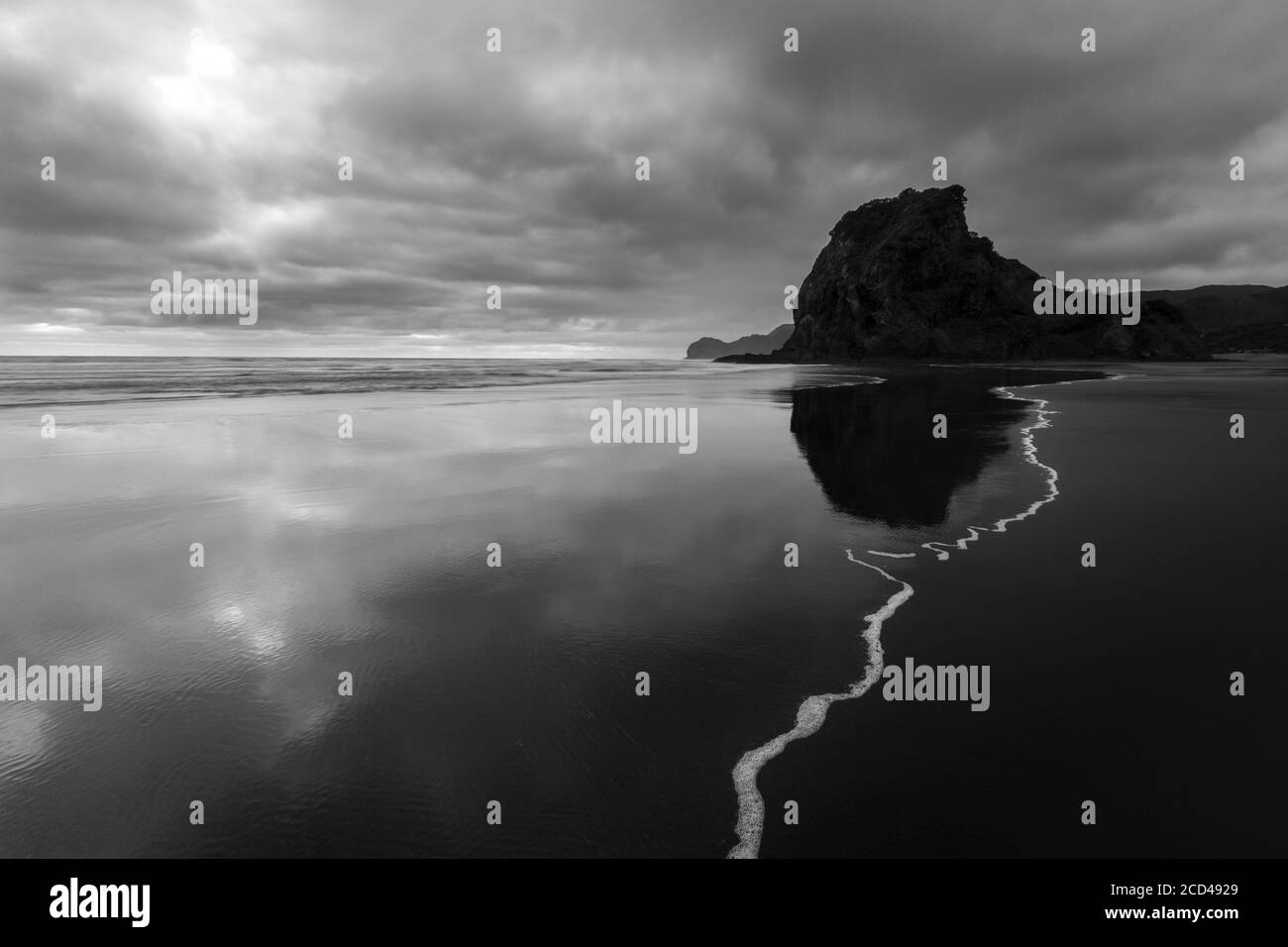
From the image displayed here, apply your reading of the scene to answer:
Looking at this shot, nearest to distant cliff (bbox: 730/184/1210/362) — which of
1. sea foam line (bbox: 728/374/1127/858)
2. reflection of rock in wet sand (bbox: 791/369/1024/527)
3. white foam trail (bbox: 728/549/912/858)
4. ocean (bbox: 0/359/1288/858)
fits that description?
reflection of rock in wet sand (bbox: 791/369/1024/527)

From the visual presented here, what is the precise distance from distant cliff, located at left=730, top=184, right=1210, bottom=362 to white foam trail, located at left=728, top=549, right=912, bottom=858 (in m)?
142

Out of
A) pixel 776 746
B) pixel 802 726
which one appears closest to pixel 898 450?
pixel 802 726

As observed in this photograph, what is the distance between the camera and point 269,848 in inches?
154

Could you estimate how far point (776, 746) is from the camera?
4.75 meters

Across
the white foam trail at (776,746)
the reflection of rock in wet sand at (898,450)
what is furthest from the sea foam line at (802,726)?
the reflection of rock in wet sand at (898,450)

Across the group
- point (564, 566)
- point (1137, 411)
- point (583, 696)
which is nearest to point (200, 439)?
point (564, 566)

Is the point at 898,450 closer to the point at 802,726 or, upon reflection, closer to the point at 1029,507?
the point at 1029,507

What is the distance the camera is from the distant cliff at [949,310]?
132125mm

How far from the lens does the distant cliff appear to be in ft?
433

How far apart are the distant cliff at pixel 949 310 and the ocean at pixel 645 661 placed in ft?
445

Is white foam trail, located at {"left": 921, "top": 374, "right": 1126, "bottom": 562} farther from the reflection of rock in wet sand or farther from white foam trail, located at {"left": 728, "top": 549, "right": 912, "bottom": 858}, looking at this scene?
white foam trail, located at {"left": 728, "top": 549, "right": 912, "bottom": 858}

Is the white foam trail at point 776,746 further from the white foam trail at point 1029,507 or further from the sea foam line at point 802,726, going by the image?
the white foam trail at point 1029,507
